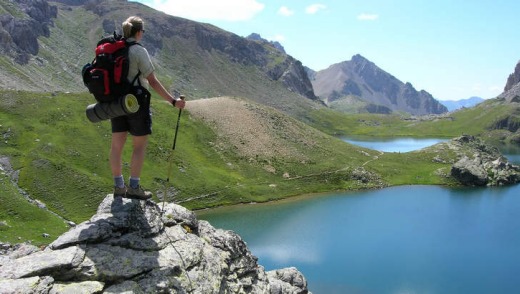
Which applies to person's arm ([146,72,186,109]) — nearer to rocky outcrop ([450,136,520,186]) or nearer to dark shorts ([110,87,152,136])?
dark shorts ([110,87,152,136])

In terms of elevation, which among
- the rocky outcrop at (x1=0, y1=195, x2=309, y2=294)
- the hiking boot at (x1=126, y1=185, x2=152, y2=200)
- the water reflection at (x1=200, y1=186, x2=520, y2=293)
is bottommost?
the water reflection at (x1=200, y1=186, x2=520, y2=293)

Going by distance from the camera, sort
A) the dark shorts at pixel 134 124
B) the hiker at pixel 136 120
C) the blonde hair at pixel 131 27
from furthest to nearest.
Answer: the dark shorts at pixel 134 124 < the blonde hair at pixel 131 27 < the hiker at pixel 136 120

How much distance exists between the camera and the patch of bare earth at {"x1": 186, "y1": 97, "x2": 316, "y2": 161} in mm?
106438

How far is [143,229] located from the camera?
13906mm

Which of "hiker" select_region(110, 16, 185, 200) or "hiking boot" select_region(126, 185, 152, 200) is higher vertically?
"hiker" select_region(110, 16, 185, 200)

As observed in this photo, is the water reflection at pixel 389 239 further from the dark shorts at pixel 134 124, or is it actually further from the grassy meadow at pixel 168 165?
the dark shorts at pixel 134 124

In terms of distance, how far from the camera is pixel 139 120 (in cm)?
1375

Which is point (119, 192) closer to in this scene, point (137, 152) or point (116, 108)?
point (137, 152)

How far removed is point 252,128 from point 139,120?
328ft

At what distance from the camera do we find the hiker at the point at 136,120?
13.3 metres

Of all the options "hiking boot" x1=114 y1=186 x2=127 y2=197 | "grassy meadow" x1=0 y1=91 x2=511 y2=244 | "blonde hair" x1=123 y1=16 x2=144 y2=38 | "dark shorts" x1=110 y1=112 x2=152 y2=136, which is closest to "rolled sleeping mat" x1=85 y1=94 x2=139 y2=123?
"dark shorts" x1=110 y1=112 x2=152 y2=136

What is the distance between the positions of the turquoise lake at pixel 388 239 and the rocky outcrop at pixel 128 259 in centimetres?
3444

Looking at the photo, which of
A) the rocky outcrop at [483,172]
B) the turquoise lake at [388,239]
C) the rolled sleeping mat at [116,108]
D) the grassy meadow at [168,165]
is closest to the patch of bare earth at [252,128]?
the grassy meadow at [168,165]

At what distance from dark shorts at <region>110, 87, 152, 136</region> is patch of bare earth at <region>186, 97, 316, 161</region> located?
88.6m
